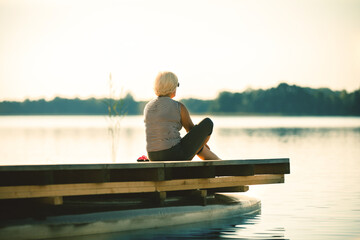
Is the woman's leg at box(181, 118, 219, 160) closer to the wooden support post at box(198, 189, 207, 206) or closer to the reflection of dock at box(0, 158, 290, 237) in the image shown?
the reflection of dock at box(0, 158, 290, 237)

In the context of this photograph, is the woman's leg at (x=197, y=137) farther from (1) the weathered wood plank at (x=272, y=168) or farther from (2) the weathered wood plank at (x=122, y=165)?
(1) the weathered wood plank at (x=272, y=168)

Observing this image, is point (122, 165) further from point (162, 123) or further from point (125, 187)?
point (162, 123)

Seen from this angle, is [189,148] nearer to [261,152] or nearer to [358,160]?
[358,160]

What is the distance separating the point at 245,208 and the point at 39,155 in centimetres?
1750

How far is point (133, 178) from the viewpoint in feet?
26.5

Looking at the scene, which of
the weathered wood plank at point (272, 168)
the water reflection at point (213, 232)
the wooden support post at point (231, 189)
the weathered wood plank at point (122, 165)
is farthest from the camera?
the wooden support post at point (231, 189)

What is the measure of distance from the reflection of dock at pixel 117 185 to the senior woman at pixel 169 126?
0.82 feet

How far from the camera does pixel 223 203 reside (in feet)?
30.7

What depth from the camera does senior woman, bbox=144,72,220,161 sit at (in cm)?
830

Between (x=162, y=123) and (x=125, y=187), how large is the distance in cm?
98

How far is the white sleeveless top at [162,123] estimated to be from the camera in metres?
8.29

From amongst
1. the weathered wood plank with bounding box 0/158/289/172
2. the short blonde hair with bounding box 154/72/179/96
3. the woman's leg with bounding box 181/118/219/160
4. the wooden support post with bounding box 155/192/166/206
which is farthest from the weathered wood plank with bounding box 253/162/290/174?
the short blonde hair with bounding box 154/72/179/96

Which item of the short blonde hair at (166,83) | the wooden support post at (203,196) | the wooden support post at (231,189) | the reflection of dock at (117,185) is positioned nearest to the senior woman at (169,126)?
the short blonde hair at (166,83)

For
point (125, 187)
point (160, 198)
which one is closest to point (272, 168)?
point (160, 198)
